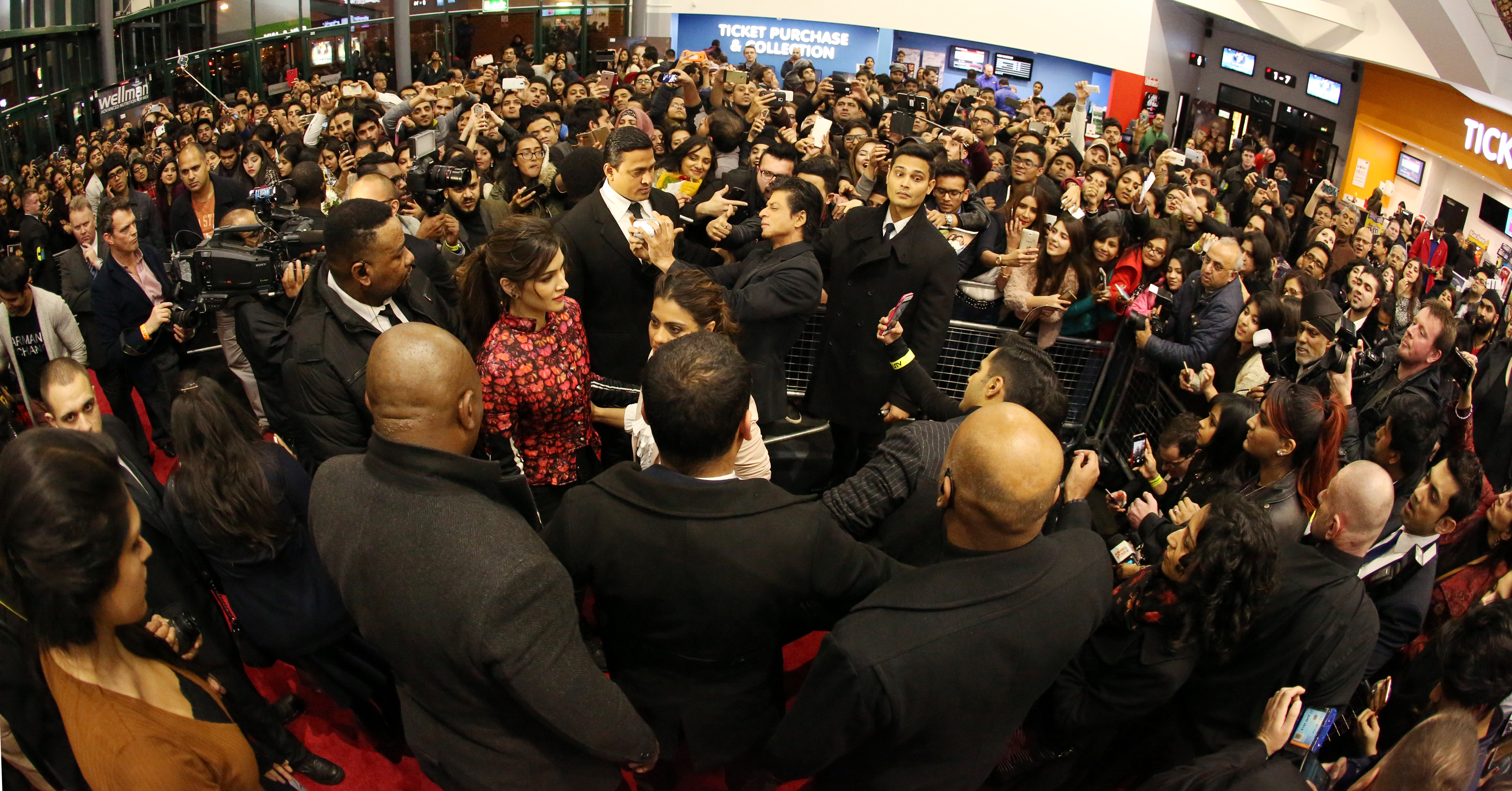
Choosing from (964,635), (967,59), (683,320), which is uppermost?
(967,59)

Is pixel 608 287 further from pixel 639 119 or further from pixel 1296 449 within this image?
pixel 639 119

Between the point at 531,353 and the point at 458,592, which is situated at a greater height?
the point at 531,353

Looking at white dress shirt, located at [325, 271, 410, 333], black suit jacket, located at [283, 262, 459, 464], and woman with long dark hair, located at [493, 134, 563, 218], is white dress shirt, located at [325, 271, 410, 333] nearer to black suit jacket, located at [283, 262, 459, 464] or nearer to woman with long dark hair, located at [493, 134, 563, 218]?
black suit jacket, located at [283, 262, 459, 464]

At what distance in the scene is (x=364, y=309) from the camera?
2.70 m

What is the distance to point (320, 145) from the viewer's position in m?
6.18

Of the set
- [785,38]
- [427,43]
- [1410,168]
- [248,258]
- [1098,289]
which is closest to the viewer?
[248,258]

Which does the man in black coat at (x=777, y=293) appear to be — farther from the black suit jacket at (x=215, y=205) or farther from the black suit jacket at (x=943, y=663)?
the black suit jacket at (x=215, y=205)

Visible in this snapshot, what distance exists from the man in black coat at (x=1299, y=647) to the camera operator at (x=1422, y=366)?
6.09 ft

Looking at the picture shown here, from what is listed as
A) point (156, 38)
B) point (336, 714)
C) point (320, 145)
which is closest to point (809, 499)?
point (336, 714)

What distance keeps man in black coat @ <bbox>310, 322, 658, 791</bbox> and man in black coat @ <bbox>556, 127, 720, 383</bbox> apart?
1.48 meters

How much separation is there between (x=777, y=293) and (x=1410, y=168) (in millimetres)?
12397

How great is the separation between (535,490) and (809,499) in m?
1.16

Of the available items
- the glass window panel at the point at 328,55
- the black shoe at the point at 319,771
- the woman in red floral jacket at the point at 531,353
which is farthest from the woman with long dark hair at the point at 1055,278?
the glass window panel at the point at 328,55

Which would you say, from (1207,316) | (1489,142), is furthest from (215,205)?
(1489,142)
